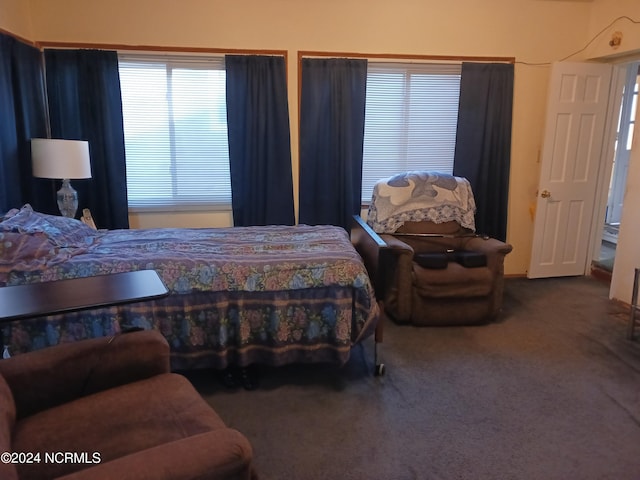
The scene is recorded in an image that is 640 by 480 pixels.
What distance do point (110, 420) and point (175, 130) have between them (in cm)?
302

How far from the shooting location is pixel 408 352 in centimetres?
309

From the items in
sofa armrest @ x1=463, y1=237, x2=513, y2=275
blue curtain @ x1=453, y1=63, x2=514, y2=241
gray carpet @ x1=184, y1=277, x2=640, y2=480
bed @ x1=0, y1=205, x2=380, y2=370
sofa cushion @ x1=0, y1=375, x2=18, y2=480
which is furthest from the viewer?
blue curtain @ x1=453, y1=63, x2=514, y2=241

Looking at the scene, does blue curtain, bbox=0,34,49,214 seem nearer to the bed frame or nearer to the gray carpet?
the gray carpet

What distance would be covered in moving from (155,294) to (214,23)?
291cm

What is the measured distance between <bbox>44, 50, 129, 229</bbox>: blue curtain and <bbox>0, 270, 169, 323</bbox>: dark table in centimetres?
216

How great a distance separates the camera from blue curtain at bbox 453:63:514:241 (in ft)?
13.8

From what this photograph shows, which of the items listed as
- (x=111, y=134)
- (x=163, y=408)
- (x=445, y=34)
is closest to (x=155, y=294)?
(x=163, y=408)

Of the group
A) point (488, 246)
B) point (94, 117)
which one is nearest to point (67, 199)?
point (94, 117)

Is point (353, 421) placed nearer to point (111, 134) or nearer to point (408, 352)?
point (408, 352)

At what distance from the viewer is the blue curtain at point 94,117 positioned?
12.3 ft

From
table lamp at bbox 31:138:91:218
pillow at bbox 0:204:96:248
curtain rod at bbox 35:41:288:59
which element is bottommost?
pillow at bbox 0:204:96:248

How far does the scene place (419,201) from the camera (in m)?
3.99

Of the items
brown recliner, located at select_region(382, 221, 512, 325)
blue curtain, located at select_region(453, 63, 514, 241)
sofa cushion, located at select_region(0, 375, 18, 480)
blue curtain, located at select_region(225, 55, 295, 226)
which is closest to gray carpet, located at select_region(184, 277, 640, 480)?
brown recliner, located at select_region(382, 221, 512, 325)

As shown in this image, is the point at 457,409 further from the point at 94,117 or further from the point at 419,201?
the point at 94,117
